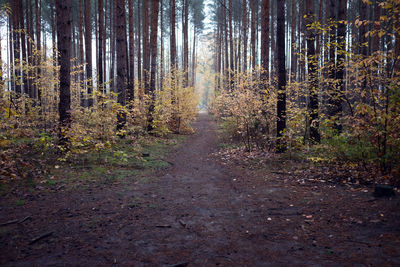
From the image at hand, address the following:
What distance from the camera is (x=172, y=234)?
12.8 feet

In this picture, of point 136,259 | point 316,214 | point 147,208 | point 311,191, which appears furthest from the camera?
point 311,191

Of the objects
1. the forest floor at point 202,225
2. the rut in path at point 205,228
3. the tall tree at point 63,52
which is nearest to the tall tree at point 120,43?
the tall tree at point 63,52

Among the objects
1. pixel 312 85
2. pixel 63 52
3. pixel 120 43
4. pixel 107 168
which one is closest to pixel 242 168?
pixel 312 85

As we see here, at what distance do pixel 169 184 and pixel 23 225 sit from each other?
351 cm

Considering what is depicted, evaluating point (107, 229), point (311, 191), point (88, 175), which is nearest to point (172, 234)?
point (107, 229)

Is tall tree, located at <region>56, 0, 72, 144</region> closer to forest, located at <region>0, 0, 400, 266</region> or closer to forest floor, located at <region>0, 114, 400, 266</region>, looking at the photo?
forest, located at <region>0, 0, 400, 266</region>

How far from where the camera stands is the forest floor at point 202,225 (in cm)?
316

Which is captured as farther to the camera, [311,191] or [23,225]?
[311,191]

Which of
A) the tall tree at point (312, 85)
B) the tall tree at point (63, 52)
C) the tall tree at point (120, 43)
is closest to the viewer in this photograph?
the tall tree at point (63, 52)

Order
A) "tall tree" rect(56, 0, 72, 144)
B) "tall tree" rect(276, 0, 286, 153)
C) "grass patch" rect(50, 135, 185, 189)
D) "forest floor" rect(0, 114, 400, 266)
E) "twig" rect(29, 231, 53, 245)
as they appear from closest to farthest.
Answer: "forest floor" rect(0, 114, 400, 266) → "twig" rect(29, 231, 53, 245) → "grass patch" rect(50, 135, 185, 189) → "tall tree" rect(56, 0, 72, 144) → "tall tree" rect(276, 0, 286, 153)

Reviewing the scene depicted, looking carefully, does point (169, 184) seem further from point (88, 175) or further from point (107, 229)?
point (107, 229)

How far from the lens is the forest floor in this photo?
10.4 ft

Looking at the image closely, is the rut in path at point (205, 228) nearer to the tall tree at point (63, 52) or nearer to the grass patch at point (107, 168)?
the grass patch at point (107, 168)

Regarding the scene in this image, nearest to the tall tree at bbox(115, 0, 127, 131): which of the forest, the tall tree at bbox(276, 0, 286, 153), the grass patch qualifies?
the forest
